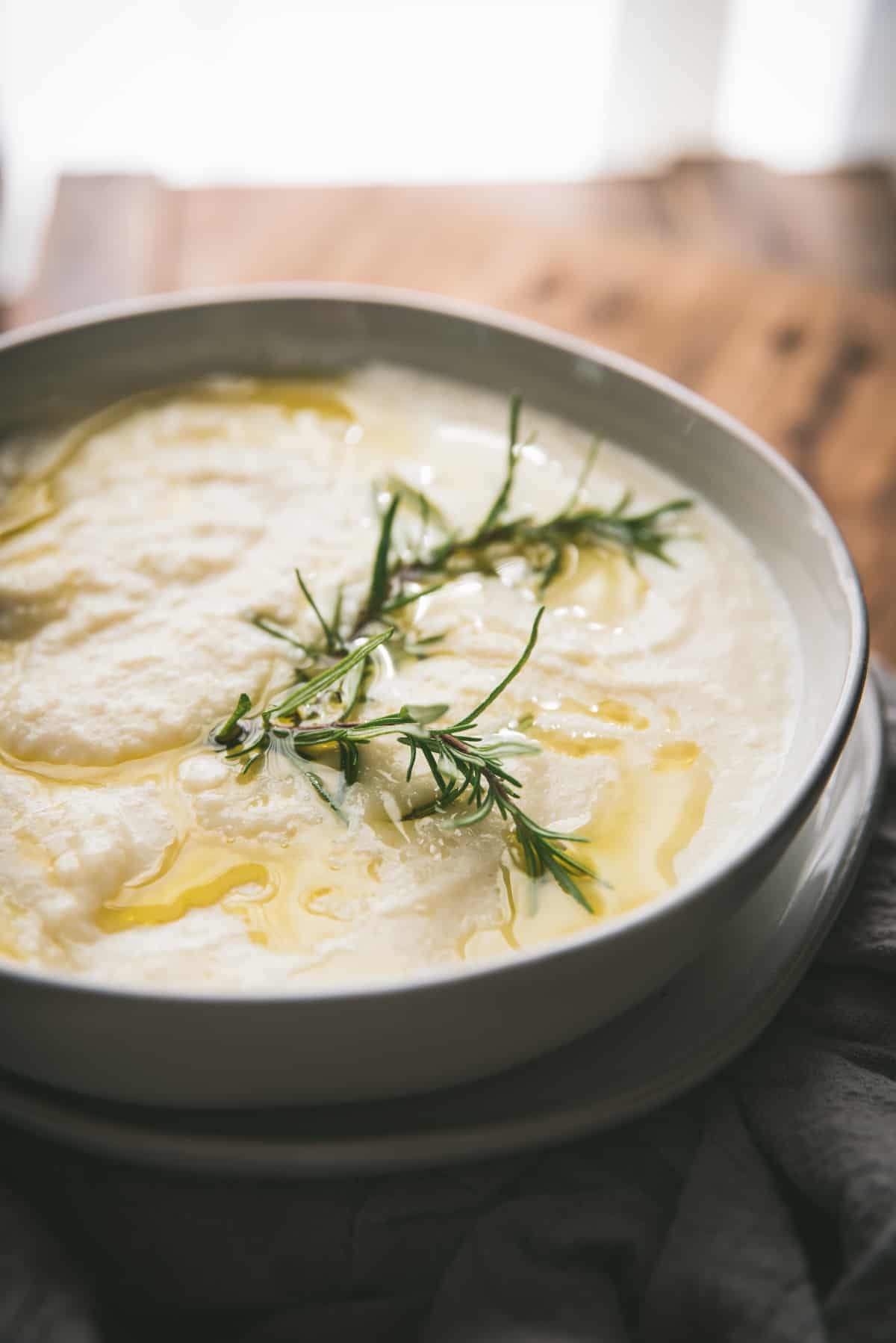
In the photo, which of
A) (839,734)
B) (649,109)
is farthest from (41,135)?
(839,734)

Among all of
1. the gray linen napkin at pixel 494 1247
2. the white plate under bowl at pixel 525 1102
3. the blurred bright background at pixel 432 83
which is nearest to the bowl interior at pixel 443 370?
the white plate under bowl at pixel 525 1102

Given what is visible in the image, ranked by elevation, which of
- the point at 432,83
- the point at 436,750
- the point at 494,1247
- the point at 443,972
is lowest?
the point at 494,1247

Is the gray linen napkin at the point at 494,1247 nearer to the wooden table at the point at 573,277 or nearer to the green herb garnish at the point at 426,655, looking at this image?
the green herb garnish at the point at 426,655

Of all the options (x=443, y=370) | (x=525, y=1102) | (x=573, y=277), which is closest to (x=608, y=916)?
(x=525, y=1102)

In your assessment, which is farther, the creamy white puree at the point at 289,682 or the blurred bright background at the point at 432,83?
the blurred bright background at the point at 432,83

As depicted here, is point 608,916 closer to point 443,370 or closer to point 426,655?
point 426,655

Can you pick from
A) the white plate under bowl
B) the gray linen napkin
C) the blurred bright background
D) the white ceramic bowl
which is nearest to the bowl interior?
the white ceramic bowl
